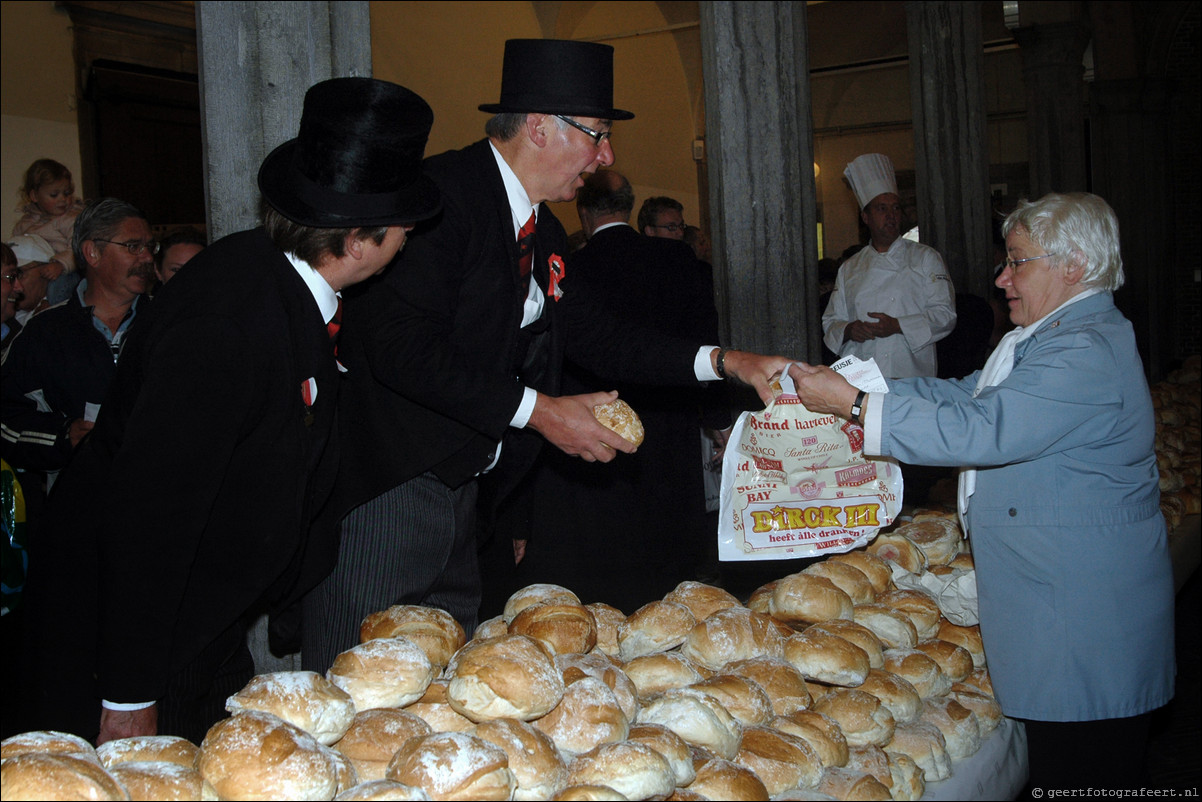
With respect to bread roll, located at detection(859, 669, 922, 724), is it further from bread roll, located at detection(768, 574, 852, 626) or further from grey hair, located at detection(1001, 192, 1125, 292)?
grey hair, located at detection(1001, 192, 1125, 292)

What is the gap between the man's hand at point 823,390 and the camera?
102 inches

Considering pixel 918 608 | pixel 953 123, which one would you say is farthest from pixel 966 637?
pixel 953 123

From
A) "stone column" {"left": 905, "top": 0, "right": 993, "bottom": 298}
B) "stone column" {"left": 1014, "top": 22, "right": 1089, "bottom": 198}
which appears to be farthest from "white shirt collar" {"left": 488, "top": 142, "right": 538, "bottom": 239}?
"stone column" {"left": 1014, "top": 22, "right": 1089, "bottom": 198}

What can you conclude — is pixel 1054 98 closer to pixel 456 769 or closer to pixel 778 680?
pixel 778 680

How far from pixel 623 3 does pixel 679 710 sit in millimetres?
14661

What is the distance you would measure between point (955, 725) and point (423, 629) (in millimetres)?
1172

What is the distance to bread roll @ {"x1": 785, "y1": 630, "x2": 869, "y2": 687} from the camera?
7.05 feet

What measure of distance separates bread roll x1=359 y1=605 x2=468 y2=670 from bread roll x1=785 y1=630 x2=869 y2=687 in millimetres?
744

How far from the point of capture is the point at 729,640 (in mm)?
2156

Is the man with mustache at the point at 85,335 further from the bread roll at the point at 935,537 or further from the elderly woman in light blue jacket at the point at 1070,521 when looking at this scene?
the bread roll at the point at 935,537

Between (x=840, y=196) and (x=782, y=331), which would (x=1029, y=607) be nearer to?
(x=782, y=331)

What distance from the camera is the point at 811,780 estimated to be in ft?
5.73

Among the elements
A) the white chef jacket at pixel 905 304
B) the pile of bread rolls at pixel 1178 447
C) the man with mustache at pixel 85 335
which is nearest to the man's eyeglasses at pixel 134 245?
the man with mustache at pixel 85 335

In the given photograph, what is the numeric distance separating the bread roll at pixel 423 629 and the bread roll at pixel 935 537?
161 cm
